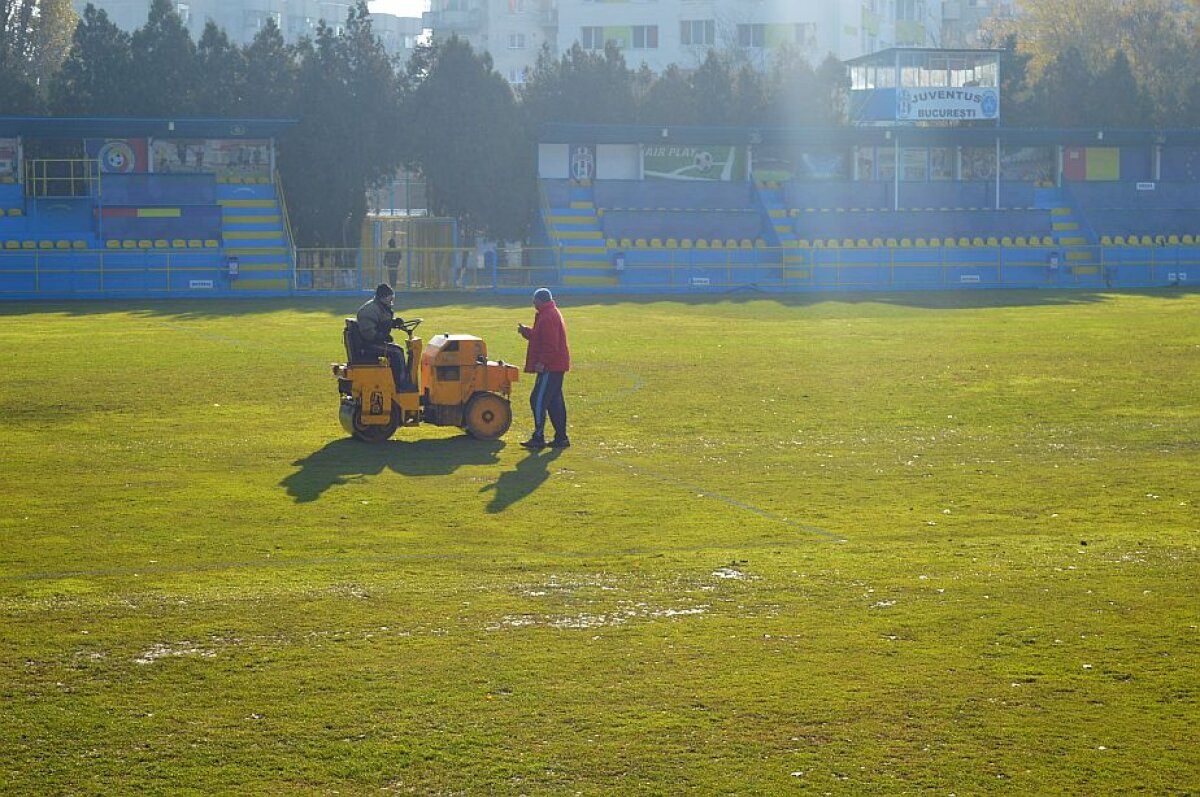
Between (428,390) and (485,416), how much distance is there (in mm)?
749

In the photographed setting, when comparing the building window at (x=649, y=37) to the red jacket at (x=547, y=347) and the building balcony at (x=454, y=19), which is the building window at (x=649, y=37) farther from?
the red jacket at (x=547, y=347)

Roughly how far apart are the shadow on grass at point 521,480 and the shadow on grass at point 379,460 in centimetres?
47

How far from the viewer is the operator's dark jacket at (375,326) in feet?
64.3

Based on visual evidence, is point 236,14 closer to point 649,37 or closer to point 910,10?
point 649,37

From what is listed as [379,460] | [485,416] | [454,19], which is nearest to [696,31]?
[454,19]

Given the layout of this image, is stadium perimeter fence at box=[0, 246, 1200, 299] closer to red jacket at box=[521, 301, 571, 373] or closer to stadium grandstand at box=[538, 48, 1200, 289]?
stadium grandstand at box=[538, 48, 1200, 289]

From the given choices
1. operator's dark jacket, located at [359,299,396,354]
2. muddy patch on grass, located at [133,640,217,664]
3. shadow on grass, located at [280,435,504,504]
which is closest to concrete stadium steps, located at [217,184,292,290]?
operator's dark jacket, located at [359,299,396,354]

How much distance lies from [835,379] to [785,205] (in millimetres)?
40507

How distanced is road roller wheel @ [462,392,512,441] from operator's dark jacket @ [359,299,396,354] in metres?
1.29

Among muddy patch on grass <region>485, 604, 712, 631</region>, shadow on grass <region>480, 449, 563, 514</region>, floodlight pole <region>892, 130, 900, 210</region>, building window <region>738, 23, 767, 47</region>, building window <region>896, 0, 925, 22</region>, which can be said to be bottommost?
muddy patch on grass <region>485, 604, 712, 631</region>

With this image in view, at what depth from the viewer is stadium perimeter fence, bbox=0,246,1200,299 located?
175ft

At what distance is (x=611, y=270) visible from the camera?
59.4 meters

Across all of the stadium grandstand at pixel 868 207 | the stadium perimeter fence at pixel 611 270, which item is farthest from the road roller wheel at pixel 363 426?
the stadium grandstand at pixel 868 207

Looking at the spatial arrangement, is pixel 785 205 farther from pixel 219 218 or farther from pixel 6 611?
pixel 6 611
